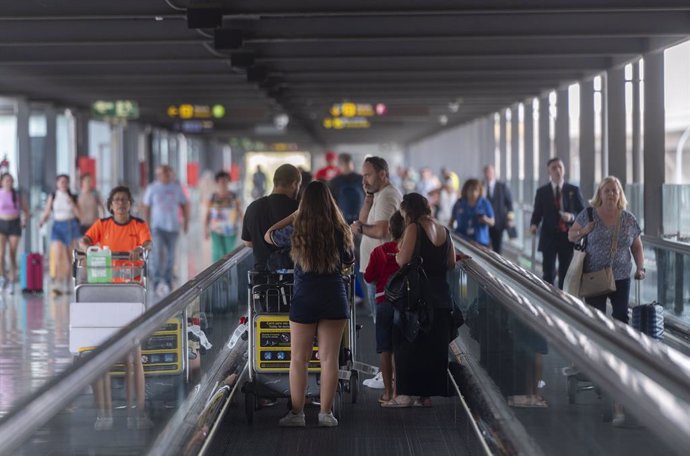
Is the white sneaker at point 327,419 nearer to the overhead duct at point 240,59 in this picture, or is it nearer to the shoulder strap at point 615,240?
the shoulder strap at point 615,240

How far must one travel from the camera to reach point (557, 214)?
14.3 metres

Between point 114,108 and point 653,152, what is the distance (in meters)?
15.0

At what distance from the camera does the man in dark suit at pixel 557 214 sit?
46.7ft

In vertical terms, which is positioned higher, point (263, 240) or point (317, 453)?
point (263, 240)

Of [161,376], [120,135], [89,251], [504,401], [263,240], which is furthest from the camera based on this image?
[120,135]

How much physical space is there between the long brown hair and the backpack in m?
6.52

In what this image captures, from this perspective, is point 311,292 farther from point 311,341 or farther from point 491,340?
point 491,340

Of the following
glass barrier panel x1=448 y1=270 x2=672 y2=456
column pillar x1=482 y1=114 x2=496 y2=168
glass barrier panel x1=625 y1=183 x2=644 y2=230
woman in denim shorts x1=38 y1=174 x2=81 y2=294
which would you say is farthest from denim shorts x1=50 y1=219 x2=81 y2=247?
column pillar x1=482 y1=114 x2=496 y2=168

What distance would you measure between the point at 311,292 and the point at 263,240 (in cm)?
105

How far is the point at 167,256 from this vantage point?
18.5 meters

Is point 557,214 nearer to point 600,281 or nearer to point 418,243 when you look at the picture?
point 600,281

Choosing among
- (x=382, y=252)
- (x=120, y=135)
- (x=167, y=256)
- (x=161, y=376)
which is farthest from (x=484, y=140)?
(x=161, y=376)

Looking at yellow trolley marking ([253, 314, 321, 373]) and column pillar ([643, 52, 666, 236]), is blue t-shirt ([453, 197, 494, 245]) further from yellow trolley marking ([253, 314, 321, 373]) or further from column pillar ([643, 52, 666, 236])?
yellow trolley marking ([253, 314, 321, 373])

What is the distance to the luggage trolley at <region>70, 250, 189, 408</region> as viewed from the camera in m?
6.18
